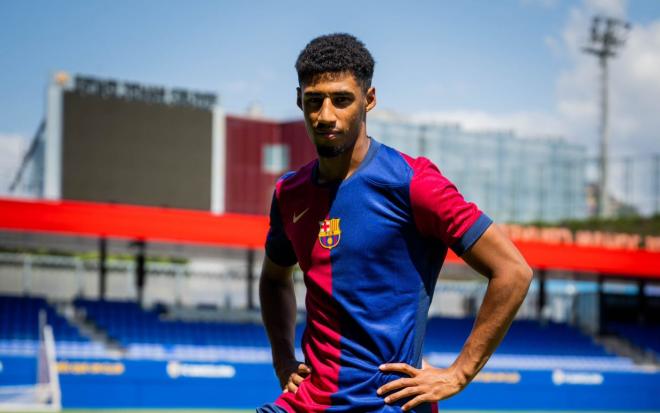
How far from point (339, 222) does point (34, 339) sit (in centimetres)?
2033

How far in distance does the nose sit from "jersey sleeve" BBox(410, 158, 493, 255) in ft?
1.02

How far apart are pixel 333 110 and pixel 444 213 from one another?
48 cm

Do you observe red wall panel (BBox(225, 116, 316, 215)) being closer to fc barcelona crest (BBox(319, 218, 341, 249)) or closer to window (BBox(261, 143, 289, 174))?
window (BBox(261, 143, 289, 174))

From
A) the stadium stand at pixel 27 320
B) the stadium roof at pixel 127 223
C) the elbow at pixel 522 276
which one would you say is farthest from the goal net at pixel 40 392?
the elbow at pixel 522 276

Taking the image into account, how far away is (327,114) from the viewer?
3018 mm

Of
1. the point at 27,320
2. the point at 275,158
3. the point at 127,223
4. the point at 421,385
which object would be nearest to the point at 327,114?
the point at 421,385

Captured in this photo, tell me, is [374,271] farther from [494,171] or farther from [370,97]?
[494,171]

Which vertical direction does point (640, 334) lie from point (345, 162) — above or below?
below

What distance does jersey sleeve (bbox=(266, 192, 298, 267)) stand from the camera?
3443 mm

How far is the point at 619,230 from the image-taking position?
136ft

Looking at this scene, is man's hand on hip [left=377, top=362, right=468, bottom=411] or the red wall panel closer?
man's hand on hip [left=377, top=362, right=468, bottom=411]

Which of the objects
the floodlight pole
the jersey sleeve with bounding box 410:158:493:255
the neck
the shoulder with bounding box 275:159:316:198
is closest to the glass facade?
the floodlight pole

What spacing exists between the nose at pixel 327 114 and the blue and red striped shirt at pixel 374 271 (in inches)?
7.9

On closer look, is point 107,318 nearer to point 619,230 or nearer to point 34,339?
point 34,339
